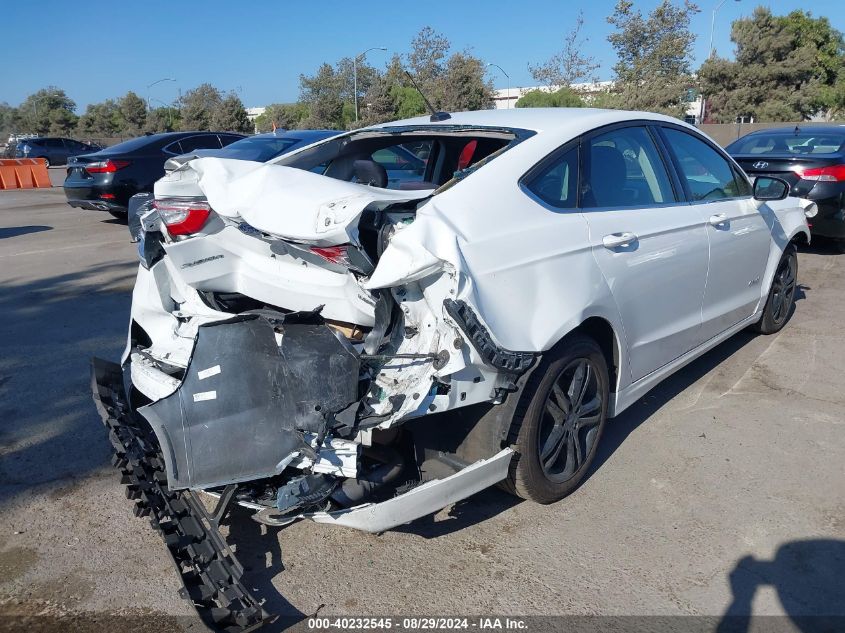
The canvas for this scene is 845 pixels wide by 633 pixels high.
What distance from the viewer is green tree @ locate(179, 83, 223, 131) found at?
176ft

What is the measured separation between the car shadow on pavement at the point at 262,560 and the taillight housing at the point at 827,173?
786 cm

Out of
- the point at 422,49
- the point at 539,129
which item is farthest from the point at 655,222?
the point at 422,49

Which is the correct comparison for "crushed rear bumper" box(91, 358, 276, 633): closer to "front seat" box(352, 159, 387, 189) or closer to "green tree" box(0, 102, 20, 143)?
"front seat" box(352, 159, 387, 189)

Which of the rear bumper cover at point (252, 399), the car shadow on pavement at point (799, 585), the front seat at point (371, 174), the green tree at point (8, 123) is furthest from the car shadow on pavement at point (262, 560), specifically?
the green tree at point (8, 123)

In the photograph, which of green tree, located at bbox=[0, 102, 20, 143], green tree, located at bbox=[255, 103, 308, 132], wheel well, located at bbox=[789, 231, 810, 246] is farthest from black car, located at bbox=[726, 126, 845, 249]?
green tree, located at bbox=[0, 102, 20, 143]

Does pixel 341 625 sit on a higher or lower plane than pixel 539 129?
lower

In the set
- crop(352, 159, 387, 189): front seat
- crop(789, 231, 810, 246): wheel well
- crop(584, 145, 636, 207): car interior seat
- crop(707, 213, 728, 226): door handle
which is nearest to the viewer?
crop(584, 145, 636, 207): car interior seat

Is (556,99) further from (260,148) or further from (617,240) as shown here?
(617,240)

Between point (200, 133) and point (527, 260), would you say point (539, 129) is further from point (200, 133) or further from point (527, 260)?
point (200, 133)

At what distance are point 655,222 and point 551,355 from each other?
1.15 metres

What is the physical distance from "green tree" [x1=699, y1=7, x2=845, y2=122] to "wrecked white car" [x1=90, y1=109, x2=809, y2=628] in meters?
42.8

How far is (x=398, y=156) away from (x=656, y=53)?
36760 millimetres

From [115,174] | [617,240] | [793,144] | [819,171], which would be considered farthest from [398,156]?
[115,174]

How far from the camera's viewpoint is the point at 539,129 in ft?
10.9
